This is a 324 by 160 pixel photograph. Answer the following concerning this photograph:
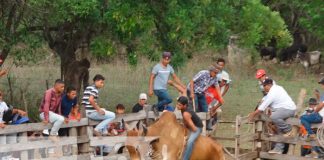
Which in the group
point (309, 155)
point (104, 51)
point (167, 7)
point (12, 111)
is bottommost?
point (309, 155)

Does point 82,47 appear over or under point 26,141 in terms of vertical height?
over

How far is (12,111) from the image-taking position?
11.9 meters

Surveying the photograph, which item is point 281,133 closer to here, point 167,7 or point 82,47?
point 167,7

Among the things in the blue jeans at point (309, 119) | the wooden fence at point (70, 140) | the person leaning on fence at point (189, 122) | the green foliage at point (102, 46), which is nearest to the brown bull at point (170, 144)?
the person leaning on fence at point (189, 122)

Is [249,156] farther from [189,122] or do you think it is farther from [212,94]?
[189,122]

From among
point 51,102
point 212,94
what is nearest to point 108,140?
point 51,102

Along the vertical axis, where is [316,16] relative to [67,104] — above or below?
above

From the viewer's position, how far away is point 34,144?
11367 millimetres

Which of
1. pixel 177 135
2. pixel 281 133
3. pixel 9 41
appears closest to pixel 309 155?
pixel 281 133

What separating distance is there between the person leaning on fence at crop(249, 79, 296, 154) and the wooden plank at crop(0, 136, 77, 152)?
437cm

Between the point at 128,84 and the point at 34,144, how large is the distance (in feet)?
58.9

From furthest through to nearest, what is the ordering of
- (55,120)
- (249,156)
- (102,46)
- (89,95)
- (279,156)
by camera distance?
(102,46)
(249,156)
(279,156)
(89,95)
(55,120)

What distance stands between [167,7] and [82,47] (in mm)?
3495

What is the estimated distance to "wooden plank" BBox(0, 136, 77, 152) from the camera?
1091 centimetres
